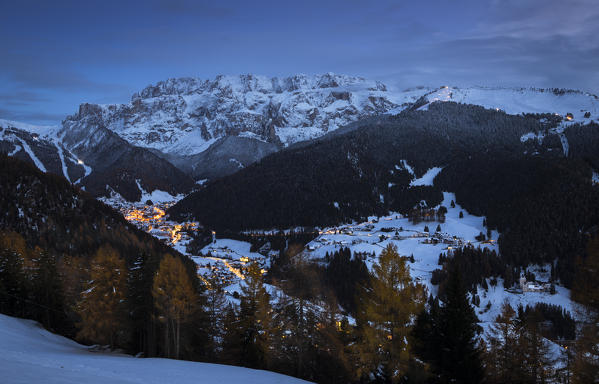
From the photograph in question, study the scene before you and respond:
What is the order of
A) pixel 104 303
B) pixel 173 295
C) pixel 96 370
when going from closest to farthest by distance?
pixel 96 370, pixel 173 295, pixel 104 303

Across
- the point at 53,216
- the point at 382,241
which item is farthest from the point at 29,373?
the point at 382,241

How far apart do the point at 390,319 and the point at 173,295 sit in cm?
2068

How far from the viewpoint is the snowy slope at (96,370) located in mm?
21359

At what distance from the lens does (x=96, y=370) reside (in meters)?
27.1

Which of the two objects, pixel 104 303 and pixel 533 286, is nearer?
pixel 104 303

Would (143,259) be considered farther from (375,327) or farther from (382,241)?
(382,241)

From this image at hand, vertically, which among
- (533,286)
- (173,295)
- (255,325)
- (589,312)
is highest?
(533,286)

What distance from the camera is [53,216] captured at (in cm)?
14662

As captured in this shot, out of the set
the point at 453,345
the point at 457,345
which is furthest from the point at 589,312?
the point at 453,345

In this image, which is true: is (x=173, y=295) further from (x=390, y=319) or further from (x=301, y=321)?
(x=390, y=319)

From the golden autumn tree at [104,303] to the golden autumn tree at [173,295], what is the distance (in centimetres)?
486

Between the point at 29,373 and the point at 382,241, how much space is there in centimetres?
17872

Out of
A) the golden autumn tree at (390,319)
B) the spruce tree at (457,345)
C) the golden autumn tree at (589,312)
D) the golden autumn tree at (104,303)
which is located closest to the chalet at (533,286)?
the golden autumn tree at (104,303)

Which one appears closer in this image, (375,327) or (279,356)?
(375,327)
